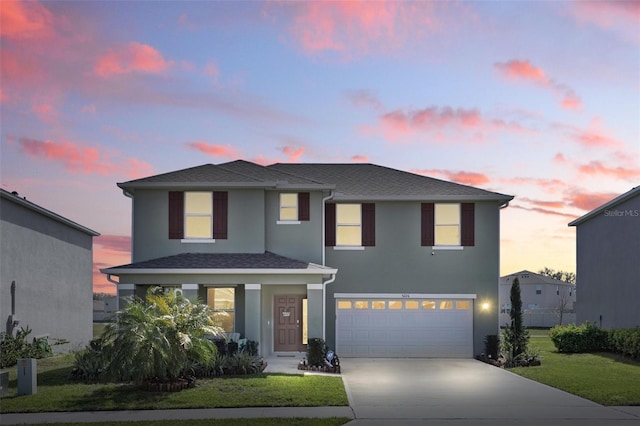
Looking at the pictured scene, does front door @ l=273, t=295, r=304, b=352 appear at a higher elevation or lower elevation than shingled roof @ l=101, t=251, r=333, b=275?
lower

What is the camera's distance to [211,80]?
22.3 metres

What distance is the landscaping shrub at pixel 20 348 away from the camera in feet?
77.5

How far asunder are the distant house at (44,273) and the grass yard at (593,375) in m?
16.7

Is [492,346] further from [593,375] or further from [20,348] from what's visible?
[20,348]

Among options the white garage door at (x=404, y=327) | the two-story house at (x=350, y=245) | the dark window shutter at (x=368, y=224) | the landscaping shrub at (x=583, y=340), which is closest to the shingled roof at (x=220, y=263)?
the two-story house at (x=350, y=245)

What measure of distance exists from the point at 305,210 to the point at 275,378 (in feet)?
27.8

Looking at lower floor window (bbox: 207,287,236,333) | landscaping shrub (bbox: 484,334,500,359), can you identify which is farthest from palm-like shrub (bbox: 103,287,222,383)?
landscaping shrub (bbox: 484,334,500,359)

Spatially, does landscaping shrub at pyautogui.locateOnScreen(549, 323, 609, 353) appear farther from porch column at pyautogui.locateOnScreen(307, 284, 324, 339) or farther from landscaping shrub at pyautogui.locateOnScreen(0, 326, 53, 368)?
landscaping shrub at pyautogui.locateOnScreen(0, 326, 53, 368)

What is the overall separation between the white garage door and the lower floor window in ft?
13.5

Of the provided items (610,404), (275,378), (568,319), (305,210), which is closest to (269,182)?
(305,210)

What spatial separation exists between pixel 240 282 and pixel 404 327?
6.82 meters

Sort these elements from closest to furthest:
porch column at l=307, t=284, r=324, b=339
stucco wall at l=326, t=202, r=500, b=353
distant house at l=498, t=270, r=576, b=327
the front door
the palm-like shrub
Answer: the palm-like shrub, porch column at l=307, t=284, r=324, b=339, the front door, stucco wall at l=326, t=202, r=500, b=353, distant house at l=498, t=270, r=576, b=327

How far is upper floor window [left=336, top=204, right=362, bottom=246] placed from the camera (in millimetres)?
27348

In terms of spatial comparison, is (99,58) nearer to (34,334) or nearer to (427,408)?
(34,334)
